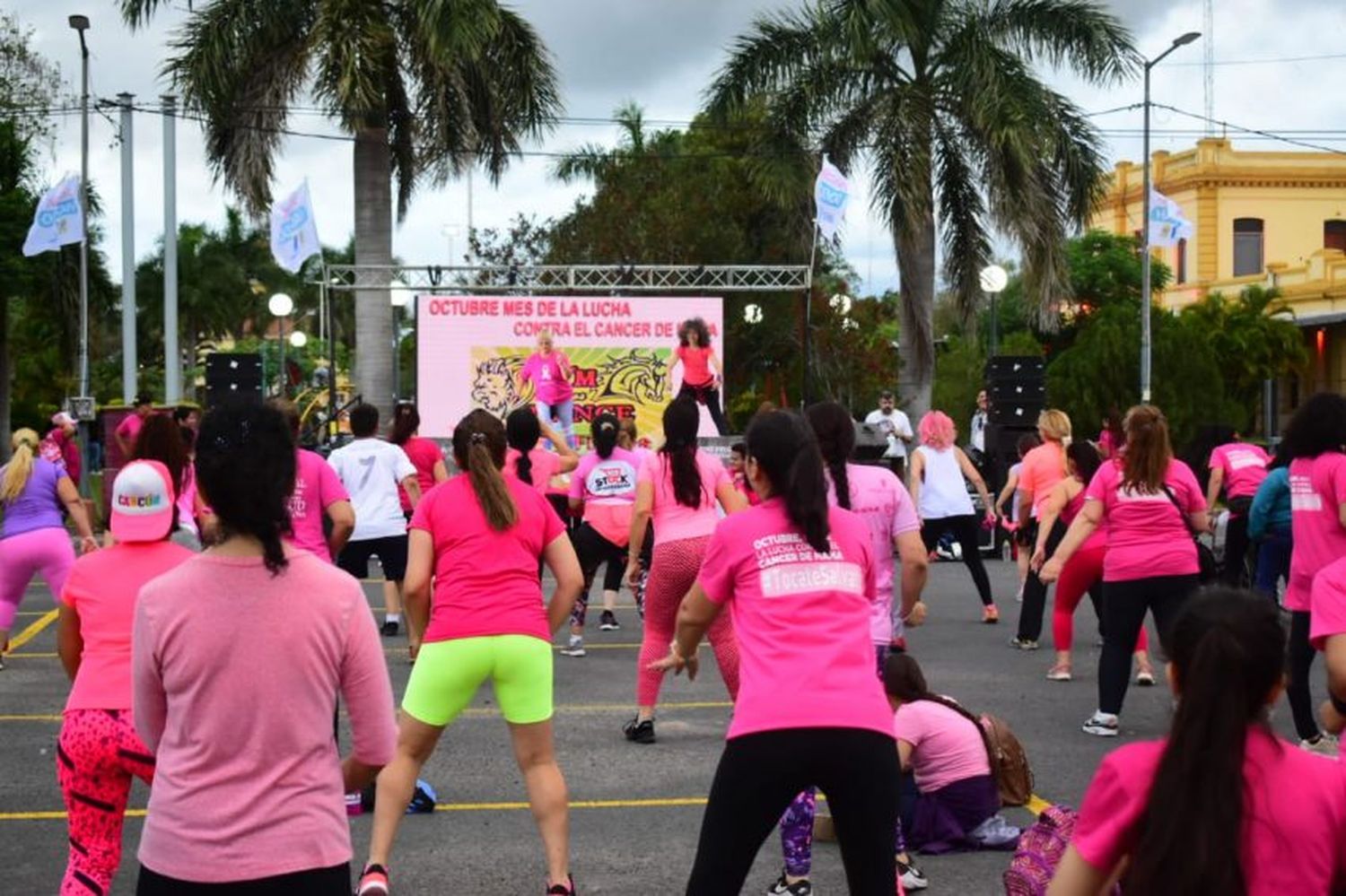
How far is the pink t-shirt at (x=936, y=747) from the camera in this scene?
6875mm

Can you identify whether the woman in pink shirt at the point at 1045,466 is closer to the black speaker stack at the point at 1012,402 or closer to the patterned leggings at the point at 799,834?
the patterned leggings at the point at 799,834

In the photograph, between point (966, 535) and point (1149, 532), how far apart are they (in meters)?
5.48

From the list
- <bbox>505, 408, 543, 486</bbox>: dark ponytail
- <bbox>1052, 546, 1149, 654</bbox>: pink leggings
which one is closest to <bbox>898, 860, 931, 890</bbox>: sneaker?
<bbox>505, 408, 543, 486</bbox>: dark ponytail

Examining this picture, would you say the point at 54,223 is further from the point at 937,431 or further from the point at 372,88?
the point at 937,431

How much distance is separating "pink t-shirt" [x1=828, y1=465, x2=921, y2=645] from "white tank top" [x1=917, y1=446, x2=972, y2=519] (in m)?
6.82

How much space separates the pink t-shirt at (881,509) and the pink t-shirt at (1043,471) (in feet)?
22.7

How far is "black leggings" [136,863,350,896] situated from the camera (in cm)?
342

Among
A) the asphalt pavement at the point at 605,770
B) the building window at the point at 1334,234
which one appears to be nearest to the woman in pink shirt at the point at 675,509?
the asphalt pavement at the point at 605,770

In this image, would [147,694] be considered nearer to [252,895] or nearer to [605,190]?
[252,895]

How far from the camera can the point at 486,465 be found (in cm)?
627

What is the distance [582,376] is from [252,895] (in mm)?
23783

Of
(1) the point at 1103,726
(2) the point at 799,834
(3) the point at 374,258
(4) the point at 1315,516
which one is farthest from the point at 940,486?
(3) the point at 374,258

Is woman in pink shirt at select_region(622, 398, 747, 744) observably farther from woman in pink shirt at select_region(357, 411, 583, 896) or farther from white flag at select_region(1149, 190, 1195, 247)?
white flag at select_region(1149, 190, 1195, 247)

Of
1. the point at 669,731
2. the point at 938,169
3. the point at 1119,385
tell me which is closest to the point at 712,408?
the point at 938,169
